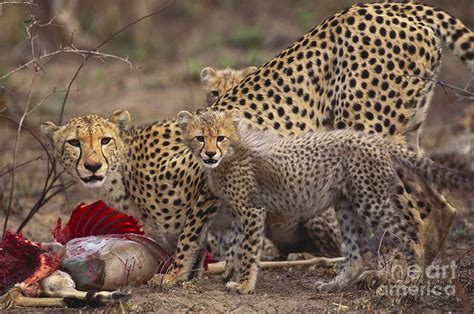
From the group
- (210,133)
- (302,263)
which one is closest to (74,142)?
(210,133)

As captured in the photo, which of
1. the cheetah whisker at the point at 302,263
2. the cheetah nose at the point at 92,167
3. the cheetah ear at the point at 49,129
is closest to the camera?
the cheetah nose at the point at 92,167

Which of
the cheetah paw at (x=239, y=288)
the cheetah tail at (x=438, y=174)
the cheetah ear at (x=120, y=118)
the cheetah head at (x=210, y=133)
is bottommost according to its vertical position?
the cheetah paw at (x=239, y=288)

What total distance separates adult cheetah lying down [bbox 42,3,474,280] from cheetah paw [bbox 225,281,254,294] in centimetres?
38

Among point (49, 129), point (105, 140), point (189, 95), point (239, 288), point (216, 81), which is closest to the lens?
point (239, 288)

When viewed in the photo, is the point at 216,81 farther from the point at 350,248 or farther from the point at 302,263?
the point at 350,248

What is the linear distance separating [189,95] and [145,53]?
302 cm

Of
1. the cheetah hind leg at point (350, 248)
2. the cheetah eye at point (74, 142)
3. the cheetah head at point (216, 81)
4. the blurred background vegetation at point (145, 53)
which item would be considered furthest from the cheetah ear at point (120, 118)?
the blurred background vegetation at point (145, 53)

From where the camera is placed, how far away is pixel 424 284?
5133 mm

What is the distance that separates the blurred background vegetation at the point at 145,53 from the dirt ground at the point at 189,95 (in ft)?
0.06

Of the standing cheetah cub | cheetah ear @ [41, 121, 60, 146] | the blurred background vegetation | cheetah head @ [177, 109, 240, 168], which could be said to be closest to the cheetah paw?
the standing cheetah cub

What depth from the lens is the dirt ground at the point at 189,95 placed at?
5242 millimetres

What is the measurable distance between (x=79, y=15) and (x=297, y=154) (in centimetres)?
1076

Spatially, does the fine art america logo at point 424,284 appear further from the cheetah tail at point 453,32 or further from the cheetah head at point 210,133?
the cheetah tail at point 453,32

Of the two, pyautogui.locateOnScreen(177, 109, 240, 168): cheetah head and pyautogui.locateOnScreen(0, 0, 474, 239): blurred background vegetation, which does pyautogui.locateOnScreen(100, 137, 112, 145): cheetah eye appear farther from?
pyautogui.locateOnScreen(0, 0, 474, 239): blurred background vegetation
